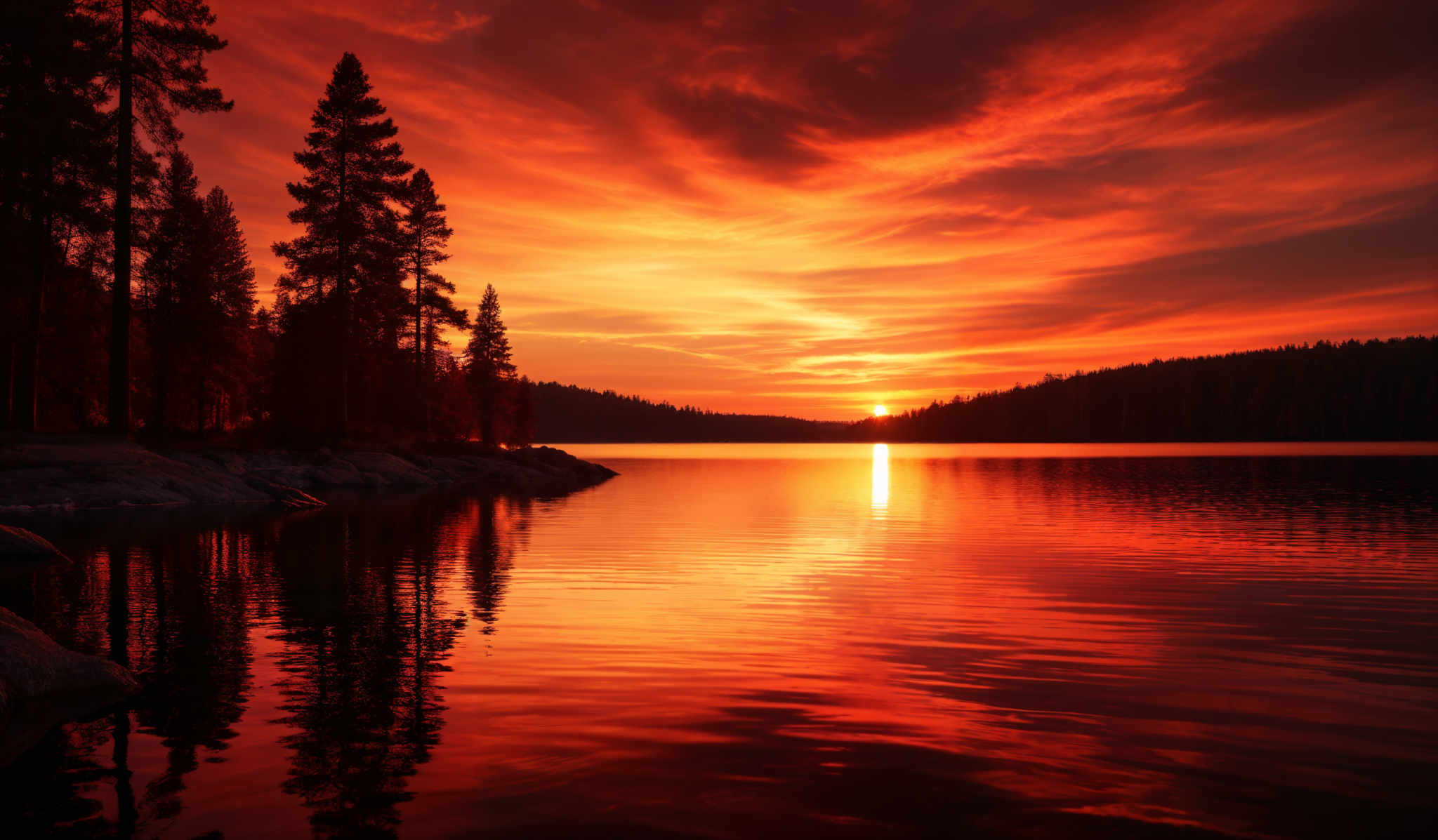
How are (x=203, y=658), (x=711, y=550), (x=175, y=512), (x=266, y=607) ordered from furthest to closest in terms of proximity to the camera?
(x=175, y=512) < (x=711, y=550) < (x=266, y=607) < (x=203, y=658)

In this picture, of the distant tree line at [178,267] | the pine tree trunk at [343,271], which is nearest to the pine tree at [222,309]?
the distant tree line at [178,267]

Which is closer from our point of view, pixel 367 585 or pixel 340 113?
pixel 367 585

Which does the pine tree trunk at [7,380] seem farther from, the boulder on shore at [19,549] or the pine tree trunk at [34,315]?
the boulder on shore at [19,549]

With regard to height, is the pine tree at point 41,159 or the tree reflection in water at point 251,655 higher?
the pine tree at point 41,159

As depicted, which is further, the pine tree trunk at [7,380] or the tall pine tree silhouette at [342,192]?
the tall pine tree silhouette at [342,192]

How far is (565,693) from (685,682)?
137 centimetres

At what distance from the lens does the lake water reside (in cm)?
641

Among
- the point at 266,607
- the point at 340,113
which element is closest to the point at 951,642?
the point at 266,607

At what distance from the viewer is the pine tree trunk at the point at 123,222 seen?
30.0 metres

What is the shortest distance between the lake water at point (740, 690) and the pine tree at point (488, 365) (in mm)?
64147

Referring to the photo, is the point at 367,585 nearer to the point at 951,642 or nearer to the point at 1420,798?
the point at 951,642

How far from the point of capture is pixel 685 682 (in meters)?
10.1

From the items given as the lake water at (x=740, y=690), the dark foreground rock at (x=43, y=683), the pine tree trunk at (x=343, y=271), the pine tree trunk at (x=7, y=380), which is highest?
the pine tree trunk at (x=343, y=271)

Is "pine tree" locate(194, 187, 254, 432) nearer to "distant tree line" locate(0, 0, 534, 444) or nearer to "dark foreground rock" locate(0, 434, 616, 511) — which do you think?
"distant tree line" locate(0, 0, 534, 444)
